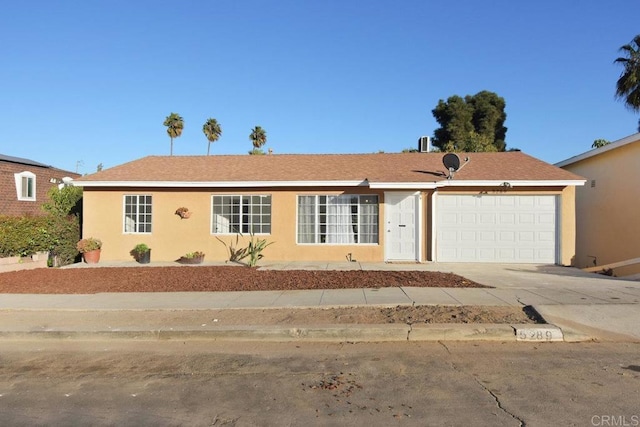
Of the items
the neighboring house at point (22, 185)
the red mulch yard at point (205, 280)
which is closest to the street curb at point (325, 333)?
the red mulch yard at point (205, 280)

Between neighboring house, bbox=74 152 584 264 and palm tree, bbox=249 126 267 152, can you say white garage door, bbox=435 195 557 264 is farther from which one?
palm tree, bbox=249 126 267 152

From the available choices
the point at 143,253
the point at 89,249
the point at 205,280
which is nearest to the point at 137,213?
the point at 143,253

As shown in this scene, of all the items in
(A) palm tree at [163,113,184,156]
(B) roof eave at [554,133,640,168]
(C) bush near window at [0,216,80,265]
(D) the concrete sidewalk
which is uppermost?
(A) palm tree at [163,113,184,156]

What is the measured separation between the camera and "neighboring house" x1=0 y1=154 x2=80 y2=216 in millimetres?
23219

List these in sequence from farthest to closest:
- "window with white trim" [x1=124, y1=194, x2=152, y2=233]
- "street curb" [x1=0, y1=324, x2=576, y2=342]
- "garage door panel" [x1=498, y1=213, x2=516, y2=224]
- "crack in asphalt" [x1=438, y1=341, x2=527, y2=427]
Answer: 1. "window with white trim" [x1=124, y1=194, x2=152, y2=233]
2. "garage door panel" [x1=498, y1=213, x2=516, y2=224]
3. "street curb" [x1=0, y1=324, x2=576, y2=342]
4. "crack in asphalt" [x1=438, y1=341, x2=527, y2=427]

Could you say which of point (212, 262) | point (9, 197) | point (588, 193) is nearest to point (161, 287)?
point (212, 262)

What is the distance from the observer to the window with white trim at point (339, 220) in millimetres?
15117

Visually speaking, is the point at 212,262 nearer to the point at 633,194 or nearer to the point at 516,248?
the point at 516,248

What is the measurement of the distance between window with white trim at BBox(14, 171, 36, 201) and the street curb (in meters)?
20.7

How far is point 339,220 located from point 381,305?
724 cm

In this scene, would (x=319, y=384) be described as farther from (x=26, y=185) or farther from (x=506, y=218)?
(x=26, y=185)

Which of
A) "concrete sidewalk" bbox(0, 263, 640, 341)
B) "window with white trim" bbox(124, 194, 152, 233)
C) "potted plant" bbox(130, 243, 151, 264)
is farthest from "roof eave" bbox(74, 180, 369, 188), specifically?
"concrete sidewalk" bbox(0, 263, 640, 341)

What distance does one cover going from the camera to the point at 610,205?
54.0 ft

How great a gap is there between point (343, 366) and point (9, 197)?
24.6 meters
